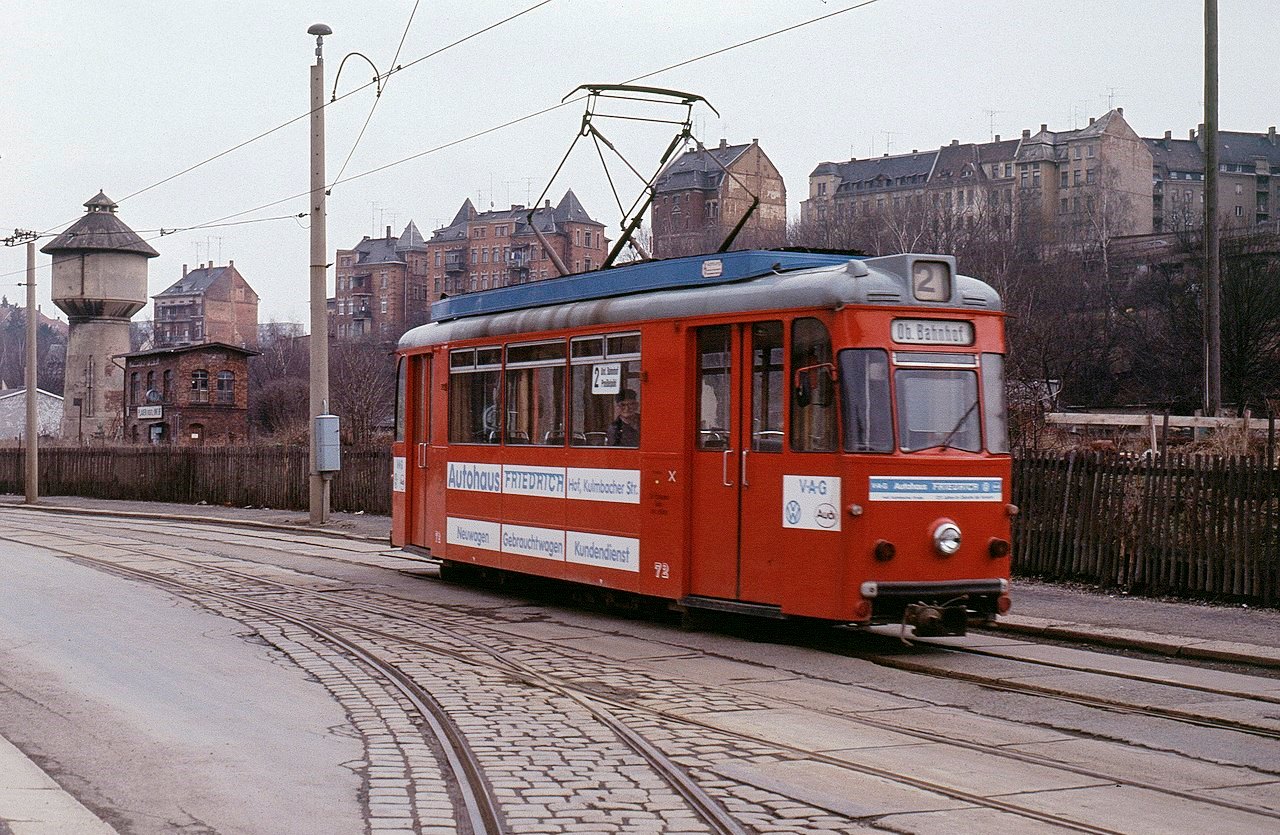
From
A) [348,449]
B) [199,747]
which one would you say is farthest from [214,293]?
[199,747]

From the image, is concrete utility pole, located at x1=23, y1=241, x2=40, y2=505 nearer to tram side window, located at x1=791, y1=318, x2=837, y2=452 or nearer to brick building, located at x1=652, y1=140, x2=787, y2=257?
tram side window, located at x1=791, y1=318, x2=837, y2=452

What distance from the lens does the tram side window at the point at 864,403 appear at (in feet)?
36.6

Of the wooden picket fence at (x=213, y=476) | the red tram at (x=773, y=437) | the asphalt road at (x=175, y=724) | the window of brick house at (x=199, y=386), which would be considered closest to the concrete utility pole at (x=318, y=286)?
the wooden picket fence at (x=213, y=476)

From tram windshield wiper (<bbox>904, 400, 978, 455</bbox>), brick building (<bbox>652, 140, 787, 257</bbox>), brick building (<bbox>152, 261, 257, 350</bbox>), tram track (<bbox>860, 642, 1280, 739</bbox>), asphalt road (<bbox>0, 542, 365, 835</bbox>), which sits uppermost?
brick building (<bbox>652, 140, 787, 257</bbox>)

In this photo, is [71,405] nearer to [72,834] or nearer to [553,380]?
[553,380]

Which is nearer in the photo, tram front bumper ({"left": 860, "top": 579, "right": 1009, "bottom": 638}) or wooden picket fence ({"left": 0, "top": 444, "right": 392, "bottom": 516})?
tram front bumper ({"left": 860, "top": 579, "right": 1009, "bottom": 638})

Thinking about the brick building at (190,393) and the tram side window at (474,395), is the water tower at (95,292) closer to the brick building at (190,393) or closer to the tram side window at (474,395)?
the brick building at (190,393)

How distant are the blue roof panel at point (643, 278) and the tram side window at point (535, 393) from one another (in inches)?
21.5

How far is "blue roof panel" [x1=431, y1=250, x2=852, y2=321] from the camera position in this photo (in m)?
12.4

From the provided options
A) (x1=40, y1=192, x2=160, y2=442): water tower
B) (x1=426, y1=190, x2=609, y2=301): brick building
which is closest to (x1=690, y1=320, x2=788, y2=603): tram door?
(x1=40, y1=192, x2=160, y2=442): water tower

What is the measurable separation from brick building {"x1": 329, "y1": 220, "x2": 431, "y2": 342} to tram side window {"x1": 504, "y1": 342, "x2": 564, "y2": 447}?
125401 mm

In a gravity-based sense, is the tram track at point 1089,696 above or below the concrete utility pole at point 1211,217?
below

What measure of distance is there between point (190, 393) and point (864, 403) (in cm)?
6516

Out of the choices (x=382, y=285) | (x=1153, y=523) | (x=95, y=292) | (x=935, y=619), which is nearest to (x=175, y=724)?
(x=935, y=619)
